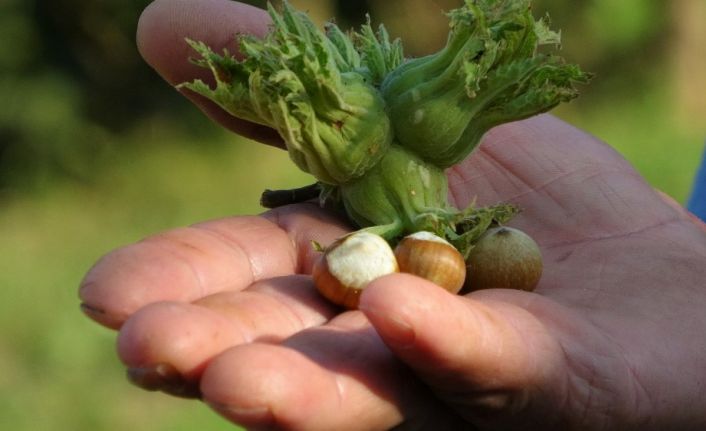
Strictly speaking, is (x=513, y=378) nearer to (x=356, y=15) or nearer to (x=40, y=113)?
(x=40, y=113)

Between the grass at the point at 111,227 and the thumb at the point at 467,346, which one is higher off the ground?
the thumb at the point at 467,346

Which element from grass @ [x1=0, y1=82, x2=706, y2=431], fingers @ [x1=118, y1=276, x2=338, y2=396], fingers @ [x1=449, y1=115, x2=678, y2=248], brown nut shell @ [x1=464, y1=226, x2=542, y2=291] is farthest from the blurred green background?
fingers @ [x1=118, y1=276, x2=338, y2=396]

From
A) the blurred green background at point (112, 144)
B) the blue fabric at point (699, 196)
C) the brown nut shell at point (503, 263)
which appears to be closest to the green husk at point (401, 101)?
the brown nut shell at point (503, 263)

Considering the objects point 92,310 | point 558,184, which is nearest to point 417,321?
point 92,310

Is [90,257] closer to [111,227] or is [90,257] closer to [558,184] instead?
[111,227]

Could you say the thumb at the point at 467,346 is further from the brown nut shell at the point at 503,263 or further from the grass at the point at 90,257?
the grass at the point at 90,257
